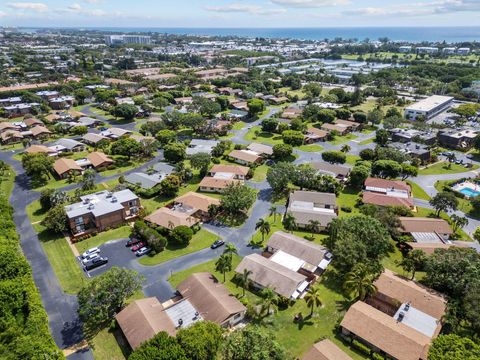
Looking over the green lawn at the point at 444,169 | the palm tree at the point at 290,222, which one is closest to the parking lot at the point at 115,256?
the palm tree at the point at 290,222

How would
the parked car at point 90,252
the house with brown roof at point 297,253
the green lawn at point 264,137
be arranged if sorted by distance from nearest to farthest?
the house with brown roof at point 297,253 < the parked car at point 90,252 < the green lawn at point 264,137

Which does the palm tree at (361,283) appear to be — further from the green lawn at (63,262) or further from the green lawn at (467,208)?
the green lawn at (467,208)

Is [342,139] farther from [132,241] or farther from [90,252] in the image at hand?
[90,252]

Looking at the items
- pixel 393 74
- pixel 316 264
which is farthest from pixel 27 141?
pixel 393 74

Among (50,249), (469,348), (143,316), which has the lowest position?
(50,249)

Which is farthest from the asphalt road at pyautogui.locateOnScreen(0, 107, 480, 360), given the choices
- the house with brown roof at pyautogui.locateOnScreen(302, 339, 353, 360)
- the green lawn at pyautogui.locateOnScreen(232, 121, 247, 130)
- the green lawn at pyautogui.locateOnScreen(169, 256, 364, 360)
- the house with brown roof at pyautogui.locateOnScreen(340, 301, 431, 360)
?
the green lawn at pyautogui.locateOnScreen(232, 121, 247, 130)

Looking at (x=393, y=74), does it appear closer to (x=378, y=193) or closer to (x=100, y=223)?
(x=378, y=193)
